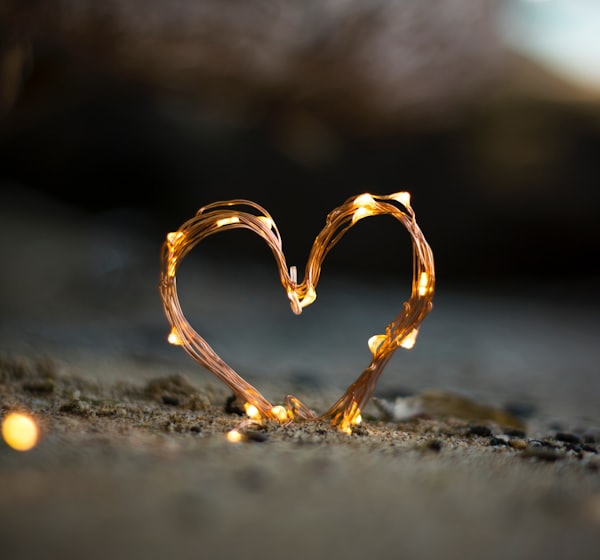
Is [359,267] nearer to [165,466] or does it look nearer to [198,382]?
[198,382]

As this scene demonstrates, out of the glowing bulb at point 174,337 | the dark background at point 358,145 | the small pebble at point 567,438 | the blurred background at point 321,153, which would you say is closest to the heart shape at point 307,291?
the glowing bulb at point 174,337

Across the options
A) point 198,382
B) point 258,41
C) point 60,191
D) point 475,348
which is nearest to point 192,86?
point 258,41

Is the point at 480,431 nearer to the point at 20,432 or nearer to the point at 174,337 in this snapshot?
the point at 174,337

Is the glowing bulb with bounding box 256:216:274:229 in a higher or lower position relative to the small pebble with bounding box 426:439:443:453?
higher

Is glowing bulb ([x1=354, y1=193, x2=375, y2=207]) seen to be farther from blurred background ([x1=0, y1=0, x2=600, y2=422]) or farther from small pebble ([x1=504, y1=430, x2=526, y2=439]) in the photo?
blurred background ([x1=0, y1=0, x2=600, y2=422])

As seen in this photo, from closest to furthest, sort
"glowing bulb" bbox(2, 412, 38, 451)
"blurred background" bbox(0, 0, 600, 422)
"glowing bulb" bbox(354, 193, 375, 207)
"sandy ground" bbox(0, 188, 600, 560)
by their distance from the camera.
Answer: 1. "sandy ground" bbox(0, 188, 600, 560)
2. "glowing bulb" bbox(2, 412, 38, 451)
3. "glowing bulb" bbox(354, 193, 375, 207)
4. "blurred background" bbox(0, 0, 600, 422)

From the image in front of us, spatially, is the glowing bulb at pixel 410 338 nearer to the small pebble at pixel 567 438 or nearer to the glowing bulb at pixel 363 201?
the glowing bulb at pixel 363 201

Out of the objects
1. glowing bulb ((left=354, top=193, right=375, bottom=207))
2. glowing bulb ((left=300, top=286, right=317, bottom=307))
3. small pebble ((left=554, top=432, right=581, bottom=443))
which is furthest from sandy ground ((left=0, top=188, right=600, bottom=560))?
glowing bulb ((left=354, top=193, right=375, bottom=207))
